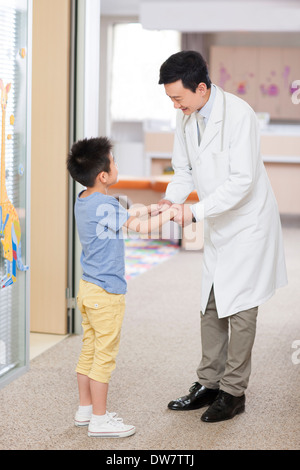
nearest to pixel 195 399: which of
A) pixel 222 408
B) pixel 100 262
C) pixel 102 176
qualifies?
pixel 222 408

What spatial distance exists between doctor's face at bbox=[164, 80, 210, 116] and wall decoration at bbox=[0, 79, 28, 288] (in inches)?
29.9

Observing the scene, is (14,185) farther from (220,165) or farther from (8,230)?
(220,165)

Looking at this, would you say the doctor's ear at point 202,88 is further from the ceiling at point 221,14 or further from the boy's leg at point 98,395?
the ceiling at point 221,14

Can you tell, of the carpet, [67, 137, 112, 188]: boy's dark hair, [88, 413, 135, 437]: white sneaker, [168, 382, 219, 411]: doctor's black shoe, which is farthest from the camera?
the carpet

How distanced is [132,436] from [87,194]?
797mm

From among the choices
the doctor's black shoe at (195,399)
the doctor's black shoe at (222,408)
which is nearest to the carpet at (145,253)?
the doctor's black shoe at (195,399)

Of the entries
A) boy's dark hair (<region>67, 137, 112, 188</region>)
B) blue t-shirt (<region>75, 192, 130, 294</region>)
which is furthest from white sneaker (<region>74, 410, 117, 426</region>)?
boy's dark hair (<region>67, 137, 112, 188</region>)

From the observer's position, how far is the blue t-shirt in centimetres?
209

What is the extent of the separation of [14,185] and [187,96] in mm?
888

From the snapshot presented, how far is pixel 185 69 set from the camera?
2.14 meters

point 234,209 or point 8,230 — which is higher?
point 234,209

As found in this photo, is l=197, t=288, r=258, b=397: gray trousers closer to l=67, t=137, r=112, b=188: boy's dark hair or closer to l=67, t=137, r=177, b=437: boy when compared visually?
l=67, t=137, r=177, b=437: boy
